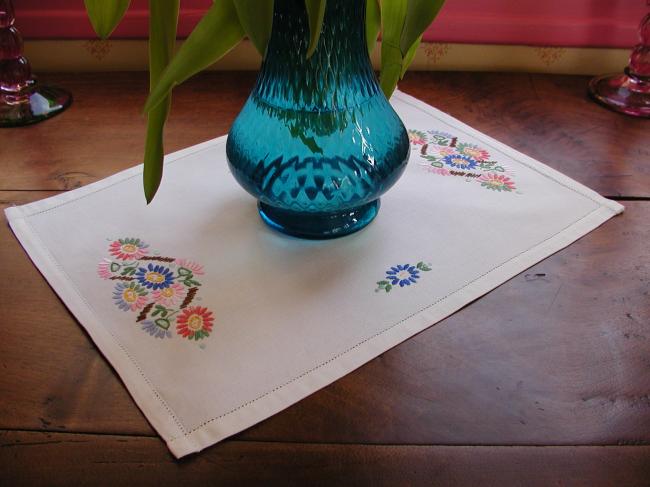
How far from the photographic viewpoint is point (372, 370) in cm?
58

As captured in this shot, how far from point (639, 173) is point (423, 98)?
0.34 meters

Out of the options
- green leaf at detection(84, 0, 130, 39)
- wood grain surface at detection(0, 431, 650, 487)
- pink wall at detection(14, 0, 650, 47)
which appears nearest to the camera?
wood grain surface at detection(0, 431, 650, 487)

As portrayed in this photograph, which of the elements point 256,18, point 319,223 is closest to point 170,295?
point 319,223

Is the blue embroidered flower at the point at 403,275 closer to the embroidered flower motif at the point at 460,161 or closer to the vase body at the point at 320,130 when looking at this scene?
the vase body at the point at 320,130

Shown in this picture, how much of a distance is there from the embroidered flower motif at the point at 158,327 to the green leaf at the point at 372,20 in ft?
1.10

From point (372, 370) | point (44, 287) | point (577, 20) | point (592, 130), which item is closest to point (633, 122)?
point (592, 130)

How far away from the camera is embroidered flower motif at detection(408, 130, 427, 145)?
0.91 metres

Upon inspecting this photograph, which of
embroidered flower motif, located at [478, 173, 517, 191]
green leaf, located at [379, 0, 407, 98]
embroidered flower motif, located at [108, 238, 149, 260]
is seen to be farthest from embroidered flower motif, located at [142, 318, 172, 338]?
embroidered flower motif, located at [478, 173, 517, 191]

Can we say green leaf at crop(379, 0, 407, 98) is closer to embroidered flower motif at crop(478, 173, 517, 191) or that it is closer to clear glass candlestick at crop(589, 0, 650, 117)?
embroidered flower motif at crop(478, 173, 517, 191)

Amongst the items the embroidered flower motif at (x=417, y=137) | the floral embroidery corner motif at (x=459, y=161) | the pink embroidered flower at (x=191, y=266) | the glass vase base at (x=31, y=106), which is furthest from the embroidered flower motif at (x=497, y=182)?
the glass vase base at (x=31, y=106)

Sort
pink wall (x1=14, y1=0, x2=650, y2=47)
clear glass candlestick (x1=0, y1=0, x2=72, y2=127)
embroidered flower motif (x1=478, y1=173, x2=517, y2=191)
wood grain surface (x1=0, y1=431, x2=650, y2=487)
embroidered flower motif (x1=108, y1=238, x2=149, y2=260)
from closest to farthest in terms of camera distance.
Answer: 1. wood grain surface (x1=0, y1=431, x2=650, y2=487)
2. embroidered flower motif (x1=108, y1=238, x2=149, y2=260)
3. embroidered flower motif (x1=478, y1=173, x2=517, y2=191)
4. clear glass candlestick (x1=0, y1=0, x2=72, y2=127)
5. pink wall (x1=14, y1=0, x2=650, y2=47)

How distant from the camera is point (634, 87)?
1.02 m

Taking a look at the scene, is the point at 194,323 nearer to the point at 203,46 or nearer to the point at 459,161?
the point at 203,46

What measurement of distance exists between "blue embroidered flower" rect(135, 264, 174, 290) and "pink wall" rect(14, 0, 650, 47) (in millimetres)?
577
